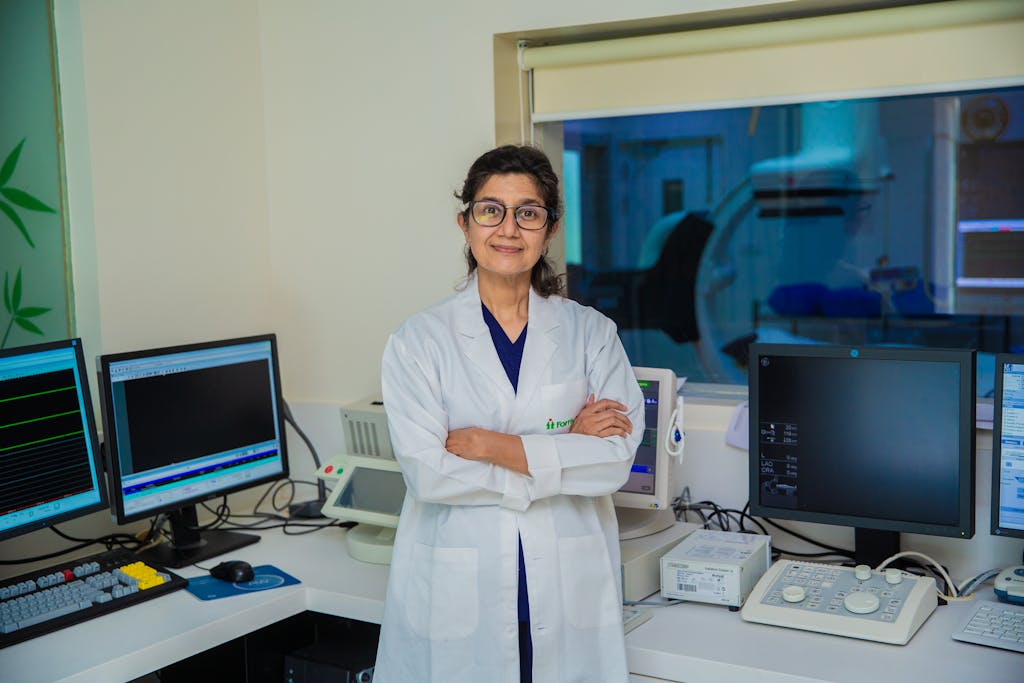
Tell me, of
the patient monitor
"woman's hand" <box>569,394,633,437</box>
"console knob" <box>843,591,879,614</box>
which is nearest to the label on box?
"console knob" <box>843,591,879,614</box>

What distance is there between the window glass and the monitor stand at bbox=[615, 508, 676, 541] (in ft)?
6.13

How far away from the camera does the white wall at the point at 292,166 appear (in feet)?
7.08

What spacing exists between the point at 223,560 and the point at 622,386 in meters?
1.00

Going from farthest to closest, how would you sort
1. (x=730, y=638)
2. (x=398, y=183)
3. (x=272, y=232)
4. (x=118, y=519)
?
1. (x=272, y=232)
2. (x=398, y=183)
3. (x=118, y=519)
4. (x=730, y=638)

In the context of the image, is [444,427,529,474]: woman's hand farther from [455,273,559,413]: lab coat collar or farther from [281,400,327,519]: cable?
[281,400,327,519]: cable

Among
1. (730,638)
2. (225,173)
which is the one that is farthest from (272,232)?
(730,638)

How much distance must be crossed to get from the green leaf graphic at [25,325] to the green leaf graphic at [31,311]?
1cm

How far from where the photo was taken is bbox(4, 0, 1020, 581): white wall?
2.16 metres

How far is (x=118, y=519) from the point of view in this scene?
1.92 m

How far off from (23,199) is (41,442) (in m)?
0.63

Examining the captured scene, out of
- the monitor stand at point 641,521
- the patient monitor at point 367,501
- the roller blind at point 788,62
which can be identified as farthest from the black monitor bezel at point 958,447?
the patient monitor at point 367,501

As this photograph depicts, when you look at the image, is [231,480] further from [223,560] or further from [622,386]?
[622,386]

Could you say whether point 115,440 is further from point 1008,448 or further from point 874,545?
point 1008,448

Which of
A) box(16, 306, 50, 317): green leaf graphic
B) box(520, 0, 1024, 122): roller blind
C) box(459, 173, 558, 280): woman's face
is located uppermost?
box(520, 0, 1024, 122): roller blind
